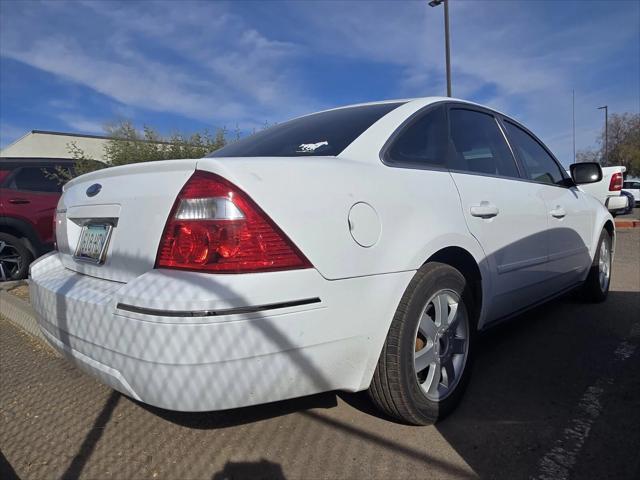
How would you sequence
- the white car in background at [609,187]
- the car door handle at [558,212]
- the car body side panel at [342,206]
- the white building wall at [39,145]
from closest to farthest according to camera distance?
the car body side panel at [342,206]
the car door handle at [558,212]
the white car in background at [609,187]
the white building wall at [39,145]

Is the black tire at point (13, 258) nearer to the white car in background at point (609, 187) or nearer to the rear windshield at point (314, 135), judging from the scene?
the rear windshield at point (314, 135)

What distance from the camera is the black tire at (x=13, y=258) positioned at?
5809mm

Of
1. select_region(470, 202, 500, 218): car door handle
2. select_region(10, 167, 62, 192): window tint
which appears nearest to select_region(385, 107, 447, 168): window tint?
select_region(470, 202, 500, 218): car door handle

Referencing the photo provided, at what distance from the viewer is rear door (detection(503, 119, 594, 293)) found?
3.26 m

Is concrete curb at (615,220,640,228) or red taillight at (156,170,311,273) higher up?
red taillight at (156,170,311,273)

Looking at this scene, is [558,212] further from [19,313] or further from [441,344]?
[19,313]

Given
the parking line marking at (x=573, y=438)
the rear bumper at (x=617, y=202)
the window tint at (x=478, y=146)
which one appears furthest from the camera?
the rear bumper at (x=617, y=202)

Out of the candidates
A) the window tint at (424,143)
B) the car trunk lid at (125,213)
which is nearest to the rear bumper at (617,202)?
the window tint at (424,143)

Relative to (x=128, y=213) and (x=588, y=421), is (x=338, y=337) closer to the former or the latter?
(x=128, y=213)

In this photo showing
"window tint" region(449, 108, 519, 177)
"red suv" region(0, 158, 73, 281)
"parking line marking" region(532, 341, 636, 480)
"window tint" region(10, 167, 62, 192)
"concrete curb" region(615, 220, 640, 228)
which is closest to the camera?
"parking line marking" region(532, 341, 636, 480)

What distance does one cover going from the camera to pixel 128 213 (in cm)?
188

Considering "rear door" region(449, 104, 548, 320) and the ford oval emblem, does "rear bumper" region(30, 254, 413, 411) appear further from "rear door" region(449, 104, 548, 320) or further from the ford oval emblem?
"rear door" region(449, 104, 548, 320)

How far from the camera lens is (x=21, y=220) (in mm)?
5805

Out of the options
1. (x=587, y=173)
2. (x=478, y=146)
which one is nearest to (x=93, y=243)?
(x=478, y=146)
